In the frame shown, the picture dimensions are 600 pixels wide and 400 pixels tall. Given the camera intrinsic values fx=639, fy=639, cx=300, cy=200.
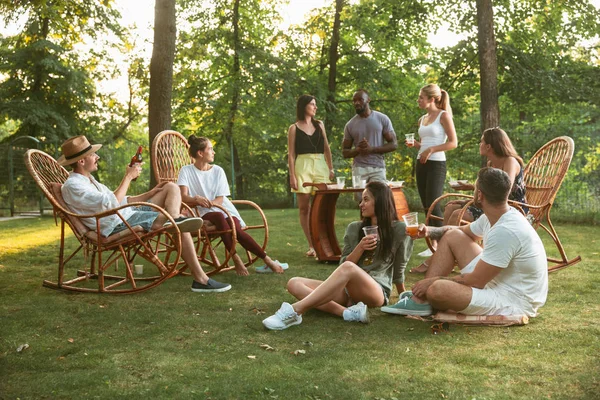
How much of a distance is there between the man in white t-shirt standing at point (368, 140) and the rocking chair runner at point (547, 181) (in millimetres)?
714

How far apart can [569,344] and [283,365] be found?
1.50 m

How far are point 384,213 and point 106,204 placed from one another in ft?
6.67

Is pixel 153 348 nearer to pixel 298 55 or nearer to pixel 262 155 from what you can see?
pixel 298 55

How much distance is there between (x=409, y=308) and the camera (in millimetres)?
3809

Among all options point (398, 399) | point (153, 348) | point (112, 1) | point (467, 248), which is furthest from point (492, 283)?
point (112, 1)

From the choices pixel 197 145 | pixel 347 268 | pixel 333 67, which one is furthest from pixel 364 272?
pixel 333 67

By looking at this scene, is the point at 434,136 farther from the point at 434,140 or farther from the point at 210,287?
the point at 210,287

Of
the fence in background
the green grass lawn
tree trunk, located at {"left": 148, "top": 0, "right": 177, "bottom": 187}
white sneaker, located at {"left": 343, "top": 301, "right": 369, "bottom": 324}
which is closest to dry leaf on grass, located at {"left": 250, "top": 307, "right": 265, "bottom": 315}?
the green grass lawn

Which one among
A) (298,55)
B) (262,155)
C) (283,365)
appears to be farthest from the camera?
(262,155)

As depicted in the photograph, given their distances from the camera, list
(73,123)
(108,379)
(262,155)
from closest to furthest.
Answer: (108,379) → (73,123) → (262,155)

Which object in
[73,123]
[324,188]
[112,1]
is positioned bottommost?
[324,188]

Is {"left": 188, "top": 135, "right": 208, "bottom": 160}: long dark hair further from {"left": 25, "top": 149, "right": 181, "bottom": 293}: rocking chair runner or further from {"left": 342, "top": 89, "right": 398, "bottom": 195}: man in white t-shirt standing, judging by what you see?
{"left": 342, "top": 89, "right": 398, "bottom": 195}: man in white t-shirt standing

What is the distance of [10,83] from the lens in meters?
17.5

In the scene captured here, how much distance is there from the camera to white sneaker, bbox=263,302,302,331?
3.61 metres
